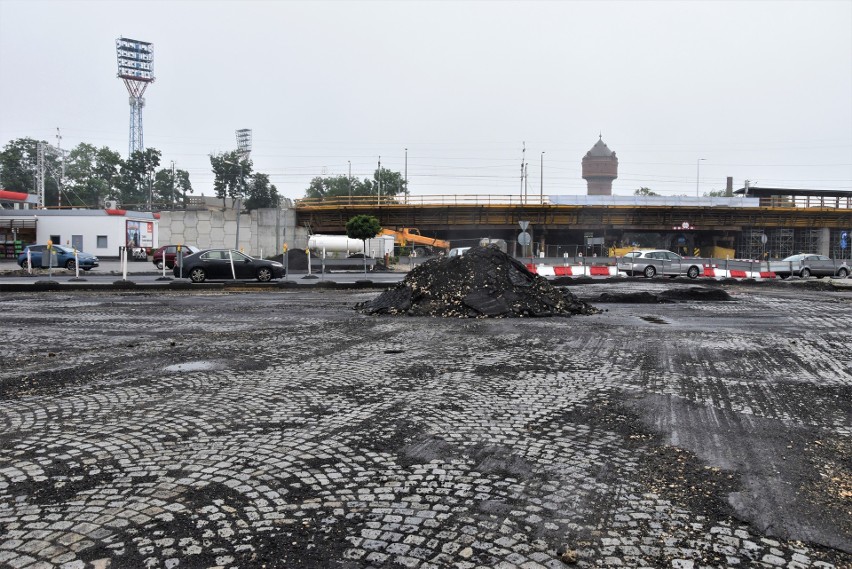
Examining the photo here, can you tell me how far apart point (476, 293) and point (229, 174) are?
95170 mm

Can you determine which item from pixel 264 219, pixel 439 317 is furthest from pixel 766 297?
pixel 264 219

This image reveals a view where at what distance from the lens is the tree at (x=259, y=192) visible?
99.8 m

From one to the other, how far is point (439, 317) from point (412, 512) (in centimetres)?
1032

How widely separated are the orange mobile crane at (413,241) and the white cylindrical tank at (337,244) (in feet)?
10.5

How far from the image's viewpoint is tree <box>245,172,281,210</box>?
99.8 m

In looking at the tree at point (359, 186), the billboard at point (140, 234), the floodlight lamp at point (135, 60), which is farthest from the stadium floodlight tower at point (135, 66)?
the billboard at point (140, 234)

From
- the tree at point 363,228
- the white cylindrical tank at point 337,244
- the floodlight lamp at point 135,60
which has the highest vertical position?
the floodlight lamp at point 135,60

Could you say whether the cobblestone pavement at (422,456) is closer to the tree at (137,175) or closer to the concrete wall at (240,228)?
the concrete wall at (240,228)

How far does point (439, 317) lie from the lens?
45.4 feet

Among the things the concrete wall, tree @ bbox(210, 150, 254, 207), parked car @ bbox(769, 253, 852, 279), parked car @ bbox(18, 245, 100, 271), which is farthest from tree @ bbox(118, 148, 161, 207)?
parked car @ bbox(769, 253, 852, 279)

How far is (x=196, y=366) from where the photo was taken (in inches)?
310

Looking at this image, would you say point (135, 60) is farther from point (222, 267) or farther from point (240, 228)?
point (222, 267)

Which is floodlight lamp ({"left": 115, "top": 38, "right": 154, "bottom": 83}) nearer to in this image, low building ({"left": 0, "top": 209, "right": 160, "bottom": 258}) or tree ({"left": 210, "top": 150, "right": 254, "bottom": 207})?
tree ({"left": 210, "top": 150, "right": 254, "bottom": 207})

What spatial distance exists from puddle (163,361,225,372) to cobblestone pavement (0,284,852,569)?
0.06 m
